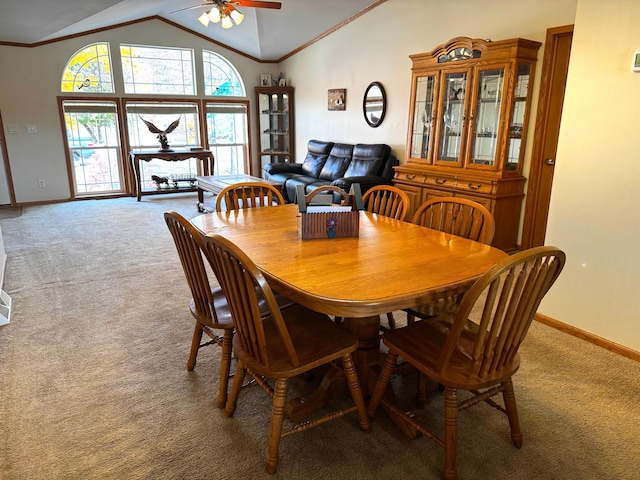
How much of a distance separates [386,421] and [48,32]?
21.5 ft

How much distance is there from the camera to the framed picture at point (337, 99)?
6.59 metres

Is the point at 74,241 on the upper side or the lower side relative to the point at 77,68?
lower

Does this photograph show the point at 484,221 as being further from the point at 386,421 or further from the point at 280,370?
the point at 280,370

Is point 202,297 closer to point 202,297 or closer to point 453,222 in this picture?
point 202,297

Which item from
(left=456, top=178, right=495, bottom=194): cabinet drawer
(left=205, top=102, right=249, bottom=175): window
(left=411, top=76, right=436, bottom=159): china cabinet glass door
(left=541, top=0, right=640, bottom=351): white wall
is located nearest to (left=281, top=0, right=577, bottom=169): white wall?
(left=456, top=178, right=495, bottom=194): cabinet drawer

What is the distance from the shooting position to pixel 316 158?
6762 millimetres

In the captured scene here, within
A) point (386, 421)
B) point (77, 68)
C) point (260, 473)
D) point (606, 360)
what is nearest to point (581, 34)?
point (606, 360)

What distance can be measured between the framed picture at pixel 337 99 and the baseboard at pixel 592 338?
15.1 ft

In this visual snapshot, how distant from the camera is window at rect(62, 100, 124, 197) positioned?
7.08 m

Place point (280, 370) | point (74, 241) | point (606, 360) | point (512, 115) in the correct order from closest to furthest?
point (280, 370)
point (606, 360)
point (512, 115)
point (74, 241)

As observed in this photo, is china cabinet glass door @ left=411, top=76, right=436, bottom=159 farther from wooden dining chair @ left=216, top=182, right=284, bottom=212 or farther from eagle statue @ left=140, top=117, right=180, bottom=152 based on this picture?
eagle statue @ left=140, top=117, right=180, bottom=152

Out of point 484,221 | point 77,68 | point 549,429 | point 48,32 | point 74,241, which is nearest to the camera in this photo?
point 549,429

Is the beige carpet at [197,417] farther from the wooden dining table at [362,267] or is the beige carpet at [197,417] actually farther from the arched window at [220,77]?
the arched window at [220,77]

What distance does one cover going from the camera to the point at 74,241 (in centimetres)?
486
